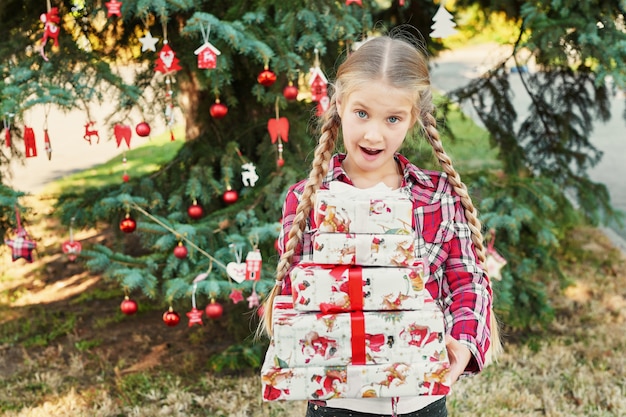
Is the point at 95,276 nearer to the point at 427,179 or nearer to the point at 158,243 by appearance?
the point at 158,243

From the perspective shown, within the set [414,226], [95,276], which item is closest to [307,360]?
[414,226]

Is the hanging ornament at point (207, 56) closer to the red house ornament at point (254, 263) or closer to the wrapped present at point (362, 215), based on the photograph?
the red house ornament at point (254, 263)

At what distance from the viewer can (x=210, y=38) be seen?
351 centimetres

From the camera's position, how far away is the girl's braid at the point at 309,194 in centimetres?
184

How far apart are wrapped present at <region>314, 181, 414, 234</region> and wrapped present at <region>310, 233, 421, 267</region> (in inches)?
0.6

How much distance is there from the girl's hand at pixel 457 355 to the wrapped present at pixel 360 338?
0.53 ft

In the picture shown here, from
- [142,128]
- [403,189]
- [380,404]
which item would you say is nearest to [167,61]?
[142,128]

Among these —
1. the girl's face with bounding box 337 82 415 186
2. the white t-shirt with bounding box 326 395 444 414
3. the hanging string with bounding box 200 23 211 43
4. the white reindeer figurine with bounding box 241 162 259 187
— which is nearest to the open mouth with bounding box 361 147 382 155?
the girl's face with bounding box 337 82 415 186

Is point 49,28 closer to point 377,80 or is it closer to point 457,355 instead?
point 377,80

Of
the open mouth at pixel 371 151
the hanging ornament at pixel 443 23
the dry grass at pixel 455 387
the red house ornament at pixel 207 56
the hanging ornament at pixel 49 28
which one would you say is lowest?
the dry grass at pixel 455 387

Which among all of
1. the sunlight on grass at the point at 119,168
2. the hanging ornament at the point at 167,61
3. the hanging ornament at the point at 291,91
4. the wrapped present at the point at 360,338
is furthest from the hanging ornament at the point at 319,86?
the sunlight on grass at the point at 119,168

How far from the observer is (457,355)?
1.73m

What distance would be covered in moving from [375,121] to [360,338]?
55 cm

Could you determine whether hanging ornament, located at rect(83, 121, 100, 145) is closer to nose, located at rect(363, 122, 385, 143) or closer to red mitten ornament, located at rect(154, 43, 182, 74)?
red mitten ornament, located at rect(154, 43, 182, 74)
